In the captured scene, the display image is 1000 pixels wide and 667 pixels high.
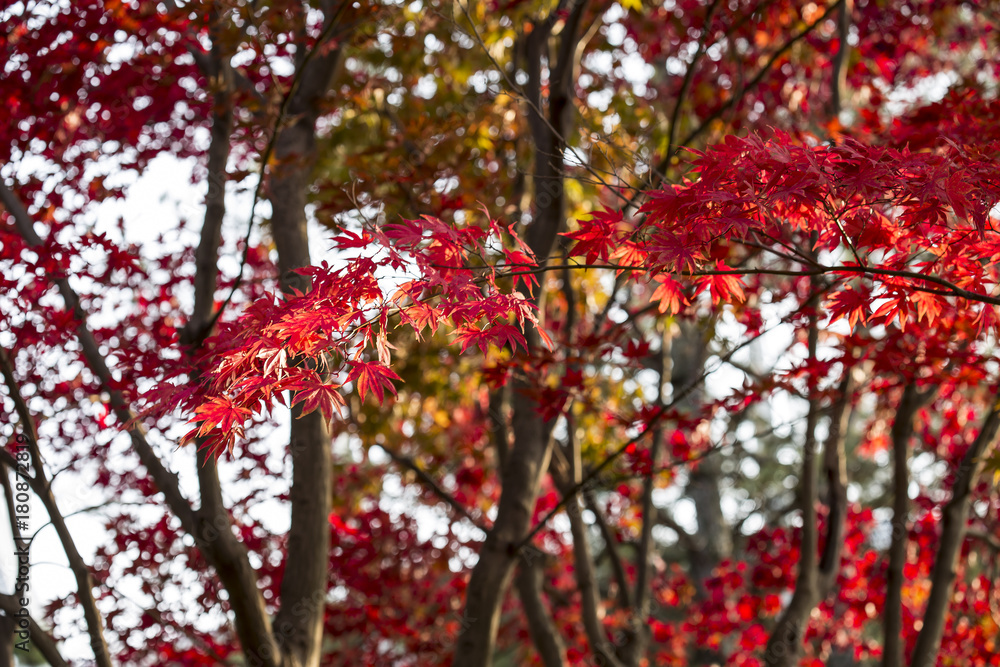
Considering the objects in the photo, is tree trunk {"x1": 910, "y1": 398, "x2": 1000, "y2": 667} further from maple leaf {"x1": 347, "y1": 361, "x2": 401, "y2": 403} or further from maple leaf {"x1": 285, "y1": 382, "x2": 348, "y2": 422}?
maple leaf {"x1": 285, "y1": 382, "x2": 348, "y2": 422}

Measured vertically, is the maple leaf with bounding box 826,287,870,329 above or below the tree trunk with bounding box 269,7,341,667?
below

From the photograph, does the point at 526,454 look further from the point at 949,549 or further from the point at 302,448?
the point at 949,549

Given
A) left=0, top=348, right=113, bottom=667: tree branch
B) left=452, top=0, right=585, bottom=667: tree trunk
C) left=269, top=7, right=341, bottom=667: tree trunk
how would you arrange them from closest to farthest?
1. left=0, top=348, right=113, bottom=667: tree branch
2. left=269, top=7, right=341, bottom=667: tree trunk
3. left=452, top=0, right=585, bottom=667: tree trunk

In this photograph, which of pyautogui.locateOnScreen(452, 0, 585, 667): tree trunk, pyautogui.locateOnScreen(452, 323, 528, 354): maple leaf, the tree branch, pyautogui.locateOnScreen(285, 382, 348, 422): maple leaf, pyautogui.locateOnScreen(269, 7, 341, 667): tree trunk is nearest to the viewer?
pyautogui.locateOnScreen(285, 382, 348, 422): maple leaf

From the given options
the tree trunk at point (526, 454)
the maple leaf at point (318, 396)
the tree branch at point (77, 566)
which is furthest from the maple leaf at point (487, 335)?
the tree branch at point (77, 566)

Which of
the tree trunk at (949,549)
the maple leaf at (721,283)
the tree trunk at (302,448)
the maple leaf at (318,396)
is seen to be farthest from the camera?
the tree trunk at (949,549)

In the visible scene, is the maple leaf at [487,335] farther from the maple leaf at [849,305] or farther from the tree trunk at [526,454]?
the tree trunk at [526,454]

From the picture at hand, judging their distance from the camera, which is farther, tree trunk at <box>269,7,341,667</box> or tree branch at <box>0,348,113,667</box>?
tree trunk at <box>269,7,341,667</box>

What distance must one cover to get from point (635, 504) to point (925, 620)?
12.3 ft

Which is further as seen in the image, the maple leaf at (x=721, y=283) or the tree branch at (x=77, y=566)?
the tree branch at (x=77, y=566)

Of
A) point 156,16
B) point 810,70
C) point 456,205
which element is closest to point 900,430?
point 456,205

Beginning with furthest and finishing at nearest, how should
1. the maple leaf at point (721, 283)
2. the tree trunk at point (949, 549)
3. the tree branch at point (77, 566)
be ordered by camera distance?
the tree trunk at point (949, 549), the tree branch at point (77, 566), the maple leaf at point (721, 283)

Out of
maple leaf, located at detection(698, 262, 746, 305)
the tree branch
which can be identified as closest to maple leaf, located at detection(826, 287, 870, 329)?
maple leaf, located at detection(698, 262, 746, 305)

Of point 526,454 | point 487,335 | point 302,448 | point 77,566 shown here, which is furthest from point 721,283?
point 77,566
